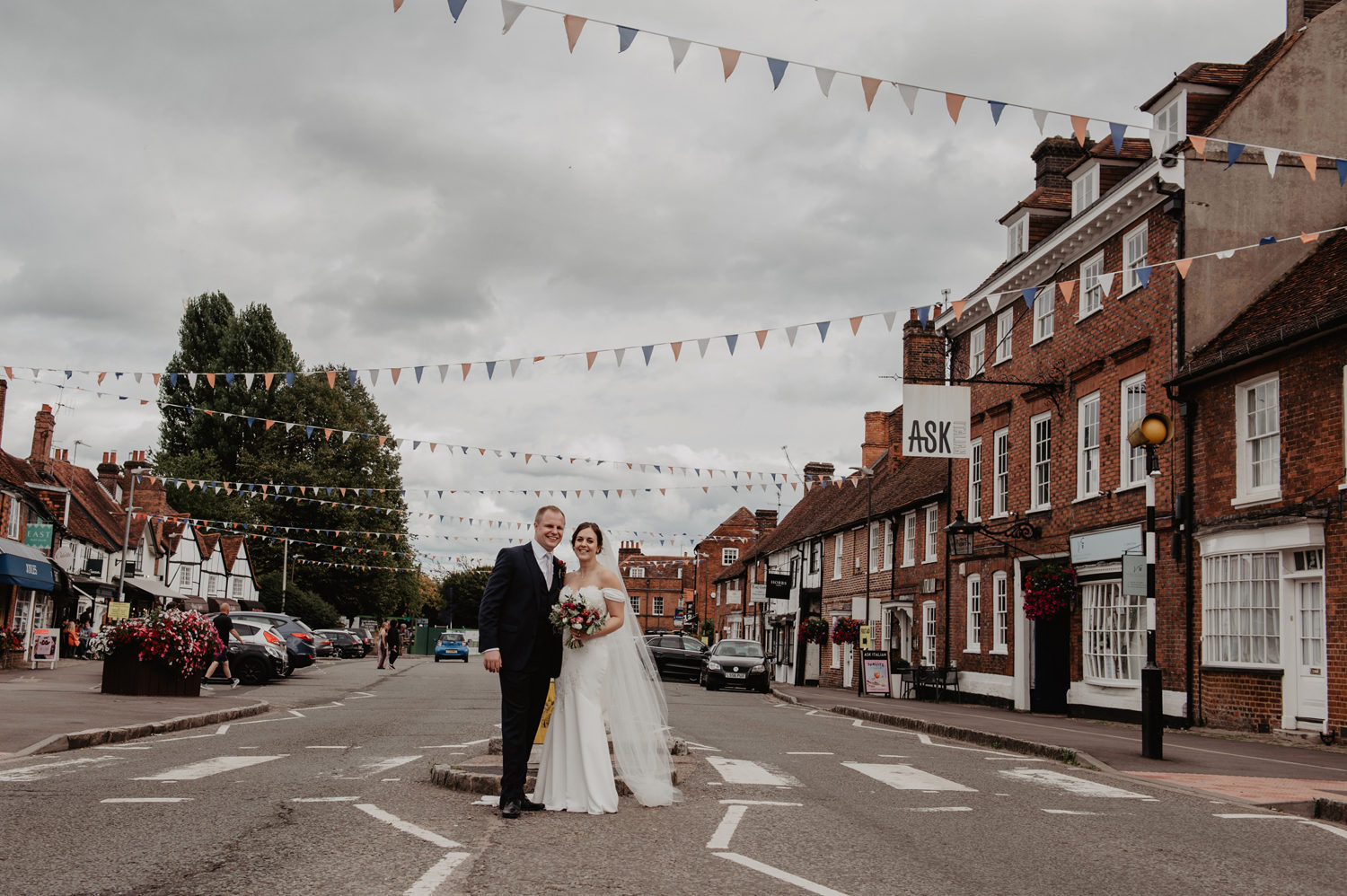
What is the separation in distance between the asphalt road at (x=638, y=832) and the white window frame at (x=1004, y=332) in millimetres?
16086

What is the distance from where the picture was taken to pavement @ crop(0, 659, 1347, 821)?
1082 cm

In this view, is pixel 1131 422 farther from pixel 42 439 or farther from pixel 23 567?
pixel 42 439

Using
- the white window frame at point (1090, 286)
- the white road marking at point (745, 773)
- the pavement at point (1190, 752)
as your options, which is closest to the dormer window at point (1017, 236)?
the white window frame at point (1090, 286)

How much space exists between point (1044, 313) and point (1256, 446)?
7.97 meters

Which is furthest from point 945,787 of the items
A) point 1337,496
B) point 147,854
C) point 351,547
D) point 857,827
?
point 351,547

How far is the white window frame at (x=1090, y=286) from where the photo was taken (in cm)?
2264

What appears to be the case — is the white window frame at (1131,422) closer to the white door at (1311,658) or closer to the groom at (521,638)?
the white door at (1311,658)

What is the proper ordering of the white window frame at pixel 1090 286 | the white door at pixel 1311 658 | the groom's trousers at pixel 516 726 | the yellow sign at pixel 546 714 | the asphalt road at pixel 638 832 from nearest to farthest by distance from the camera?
1. the asphalt road at pixel 638 832
2. the groom's trousers at pixel 516 726
3. the yellow sign at pixel 546 714
4. the white door at pixel 1311 658
5. the white window frame at pixel 1090 286

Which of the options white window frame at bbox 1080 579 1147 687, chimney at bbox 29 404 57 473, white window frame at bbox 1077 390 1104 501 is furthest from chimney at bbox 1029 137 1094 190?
chimney at bbox 29 404 57 473

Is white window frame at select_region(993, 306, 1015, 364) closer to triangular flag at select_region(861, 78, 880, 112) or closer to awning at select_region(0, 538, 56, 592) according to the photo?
triangular flag at select_region(861, 78, 880, 112)

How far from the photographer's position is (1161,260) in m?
20.1

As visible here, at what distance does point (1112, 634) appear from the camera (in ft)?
70.9

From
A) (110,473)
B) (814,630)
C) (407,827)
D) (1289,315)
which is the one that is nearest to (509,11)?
(407,827)

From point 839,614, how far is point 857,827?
33.2m
